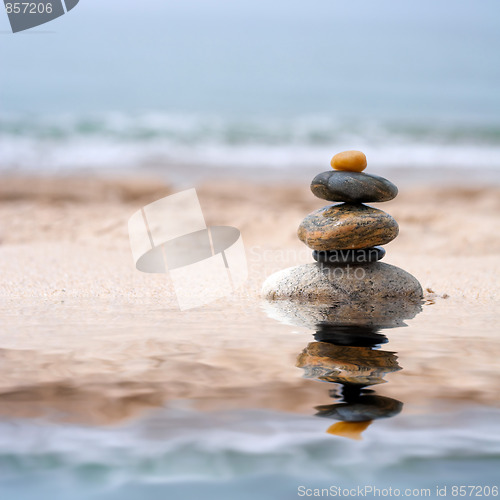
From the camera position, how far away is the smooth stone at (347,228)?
350 cm

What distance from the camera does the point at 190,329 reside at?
9.94 ft

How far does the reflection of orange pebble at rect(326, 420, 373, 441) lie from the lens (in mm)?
1903

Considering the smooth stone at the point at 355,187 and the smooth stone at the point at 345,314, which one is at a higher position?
the smooth stone at the point at 355,187

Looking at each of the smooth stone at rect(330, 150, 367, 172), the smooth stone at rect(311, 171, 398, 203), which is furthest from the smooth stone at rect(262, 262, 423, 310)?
the smooth stone at rect(330, 150, 367, 172)

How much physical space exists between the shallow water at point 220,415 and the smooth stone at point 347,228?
0.67m

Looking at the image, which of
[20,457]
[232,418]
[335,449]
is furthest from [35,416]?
[335,449]

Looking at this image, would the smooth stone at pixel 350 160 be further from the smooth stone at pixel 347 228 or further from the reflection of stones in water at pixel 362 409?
the reflection of stones in water at pixel 362 409

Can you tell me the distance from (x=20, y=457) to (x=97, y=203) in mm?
5416

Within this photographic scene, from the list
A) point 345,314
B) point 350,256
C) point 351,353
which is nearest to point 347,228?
point 350,256

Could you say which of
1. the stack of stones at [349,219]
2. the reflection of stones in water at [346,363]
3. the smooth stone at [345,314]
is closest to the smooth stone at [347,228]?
the stack of stones at [349,219]

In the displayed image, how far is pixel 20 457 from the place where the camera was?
1838 millimetres

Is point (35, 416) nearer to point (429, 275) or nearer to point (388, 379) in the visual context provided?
point (388, 379)

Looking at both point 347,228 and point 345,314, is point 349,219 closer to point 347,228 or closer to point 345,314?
point 347,228

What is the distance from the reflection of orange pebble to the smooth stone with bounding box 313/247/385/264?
175 cm
